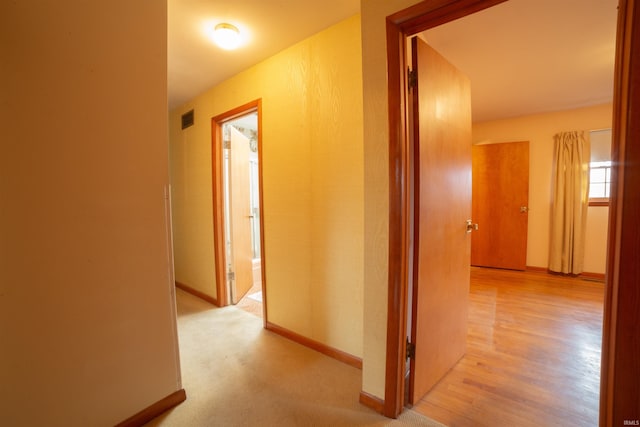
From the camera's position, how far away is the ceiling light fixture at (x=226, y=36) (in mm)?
1771

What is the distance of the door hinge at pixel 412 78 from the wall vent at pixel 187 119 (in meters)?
2.61

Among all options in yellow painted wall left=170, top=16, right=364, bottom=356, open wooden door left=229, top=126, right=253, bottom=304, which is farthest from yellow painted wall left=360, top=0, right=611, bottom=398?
open wooden door left=229, top=126, right=253, bottom=304

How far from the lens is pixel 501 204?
4.19 metres

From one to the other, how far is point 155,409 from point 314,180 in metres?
1.66

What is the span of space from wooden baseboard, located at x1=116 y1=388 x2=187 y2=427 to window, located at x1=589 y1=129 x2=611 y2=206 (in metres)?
5.20

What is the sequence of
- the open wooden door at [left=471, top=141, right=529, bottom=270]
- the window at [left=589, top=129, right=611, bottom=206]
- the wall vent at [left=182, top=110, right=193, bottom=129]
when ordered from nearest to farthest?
the wall vent at [left=182, top=110, right=193, bottom=129], the window at [left=589, top=129, right=611, bottom=206], the open wooden door at [left=471, top=141, right=529, bottom=270]

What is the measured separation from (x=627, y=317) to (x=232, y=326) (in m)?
2.50

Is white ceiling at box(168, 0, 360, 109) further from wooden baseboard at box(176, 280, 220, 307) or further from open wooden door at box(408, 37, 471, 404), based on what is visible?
wooden baseboard at box(176, 280, 220, 307)

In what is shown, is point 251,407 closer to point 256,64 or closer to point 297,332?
point 297,332

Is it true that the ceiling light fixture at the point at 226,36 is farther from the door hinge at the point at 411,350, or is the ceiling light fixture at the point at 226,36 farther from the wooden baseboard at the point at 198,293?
the wooden baseboard at the point at 198,293

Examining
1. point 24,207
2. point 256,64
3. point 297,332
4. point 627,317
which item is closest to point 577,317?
point 627,317

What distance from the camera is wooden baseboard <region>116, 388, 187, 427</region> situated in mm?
1300

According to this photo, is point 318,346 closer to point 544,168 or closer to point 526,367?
point 526,367

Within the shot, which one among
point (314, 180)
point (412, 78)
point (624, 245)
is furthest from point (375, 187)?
point (624, 245)
